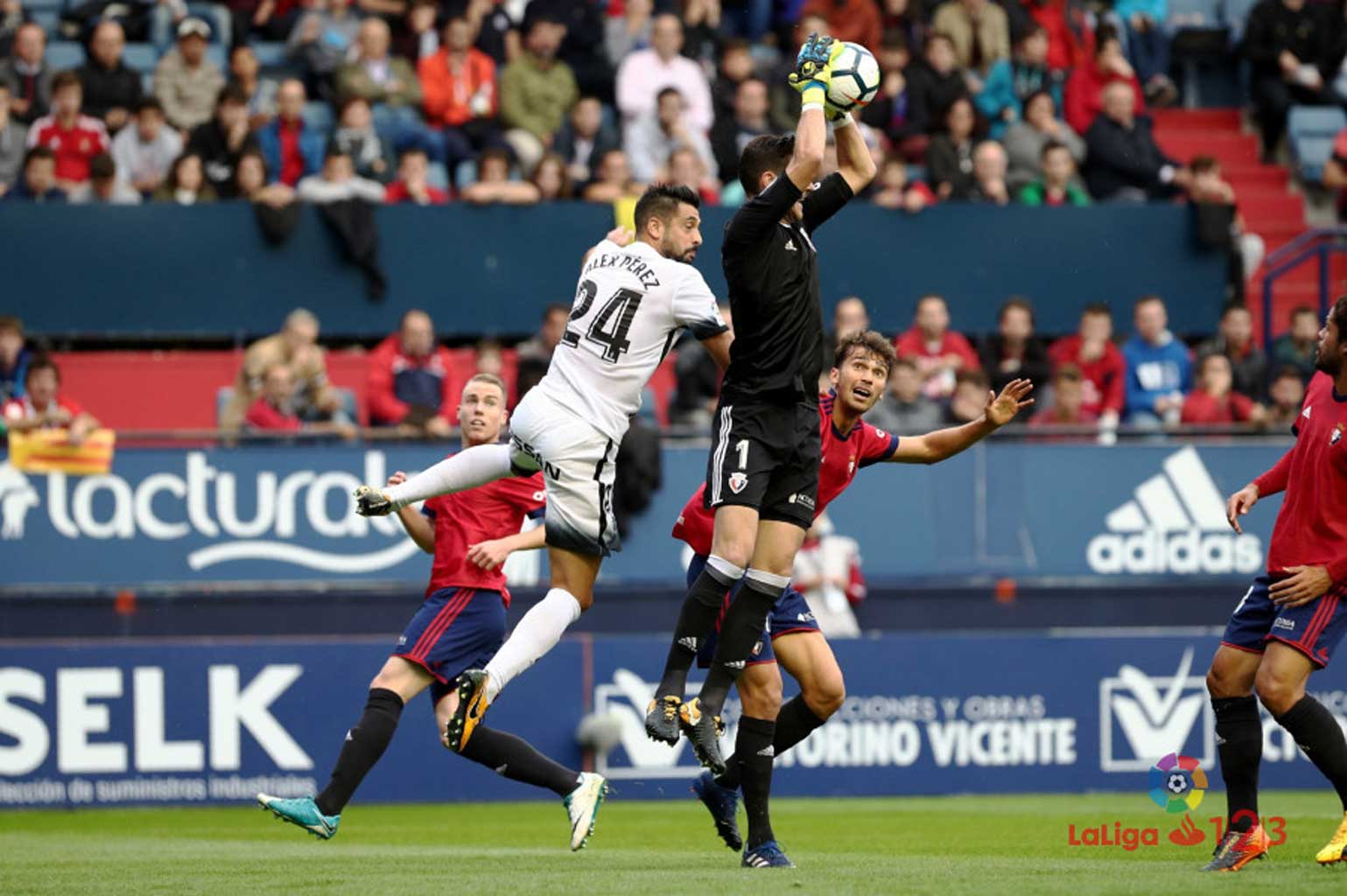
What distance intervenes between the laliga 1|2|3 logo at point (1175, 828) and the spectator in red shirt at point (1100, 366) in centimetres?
291

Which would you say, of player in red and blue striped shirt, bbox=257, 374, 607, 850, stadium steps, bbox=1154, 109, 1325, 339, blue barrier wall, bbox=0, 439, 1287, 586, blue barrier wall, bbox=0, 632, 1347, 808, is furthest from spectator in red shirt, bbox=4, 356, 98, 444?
stadium steps, bbox=1154, 109, 1325, 339

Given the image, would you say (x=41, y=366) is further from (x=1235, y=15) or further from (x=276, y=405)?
(x=1235, y=15)

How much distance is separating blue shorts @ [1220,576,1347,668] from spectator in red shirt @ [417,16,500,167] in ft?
33.5

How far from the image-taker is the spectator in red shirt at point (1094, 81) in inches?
755

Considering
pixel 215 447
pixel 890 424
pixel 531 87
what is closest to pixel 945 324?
pixel 890 424

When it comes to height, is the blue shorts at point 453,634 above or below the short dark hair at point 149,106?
below

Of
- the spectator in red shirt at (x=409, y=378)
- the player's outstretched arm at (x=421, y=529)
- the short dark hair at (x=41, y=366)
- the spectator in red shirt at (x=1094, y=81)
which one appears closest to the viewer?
the player's outstretched arm at (x=421, y=529)

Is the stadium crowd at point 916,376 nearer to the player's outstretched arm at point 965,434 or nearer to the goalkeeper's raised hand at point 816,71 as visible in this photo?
the player's outstretched arm at point 965,434

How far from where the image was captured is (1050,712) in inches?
595

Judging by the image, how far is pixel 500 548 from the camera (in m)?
9.55

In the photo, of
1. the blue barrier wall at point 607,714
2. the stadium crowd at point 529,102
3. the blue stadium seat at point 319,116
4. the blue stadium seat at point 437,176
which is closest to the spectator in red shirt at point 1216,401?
the blue barrier wall at point 607,714

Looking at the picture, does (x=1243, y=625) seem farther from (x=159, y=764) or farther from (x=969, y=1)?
(x=969, y=1)

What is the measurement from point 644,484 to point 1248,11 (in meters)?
9.55

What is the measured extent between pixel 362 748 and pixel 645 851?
1723mm
